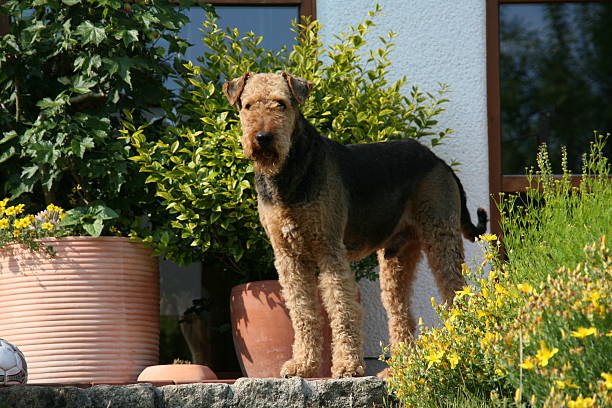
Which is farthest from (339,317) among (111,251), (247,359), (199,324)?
(199,324)

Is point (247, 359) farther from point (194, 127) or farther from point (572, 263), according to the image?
point (572, 263)

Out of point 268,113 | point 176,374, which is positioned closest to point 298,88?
point 268,113

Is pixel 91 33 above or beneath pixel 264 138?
above

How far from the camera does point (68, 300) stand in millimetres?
4293

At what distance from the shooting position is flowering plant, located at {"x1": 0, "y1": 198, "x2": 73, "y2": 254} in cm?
428

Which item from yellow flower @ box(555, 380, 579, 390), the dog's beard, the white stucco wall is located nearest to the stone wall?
the dog's beard

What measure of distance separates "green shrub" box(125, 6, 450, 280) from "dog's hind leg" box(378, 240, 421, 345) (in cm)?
71

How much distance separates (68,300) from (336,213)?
1602 mm

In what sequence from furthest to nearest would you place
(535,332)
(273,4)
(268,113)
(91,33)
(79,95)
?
1. (273,4)
2. (79,95)
3. (91,33)
4. (268,113)
5. (535,332)

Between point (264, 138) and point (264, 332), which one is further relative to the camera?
point (264, 332)

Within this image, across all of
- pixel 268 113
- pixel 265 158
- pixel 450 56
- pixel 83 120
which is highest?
pixel 450 56

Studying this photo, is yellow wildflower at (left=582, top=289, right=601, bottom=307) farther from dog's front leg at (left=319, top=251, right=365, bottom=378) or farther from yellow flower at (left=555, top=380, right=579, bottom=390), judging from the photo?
dog's front leg at (left=319, top=251, right=365, bottom=378)

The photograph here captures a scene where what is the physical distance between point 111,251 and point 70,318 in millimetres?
433

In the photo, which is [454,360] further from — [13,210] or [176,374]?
[13,210]
